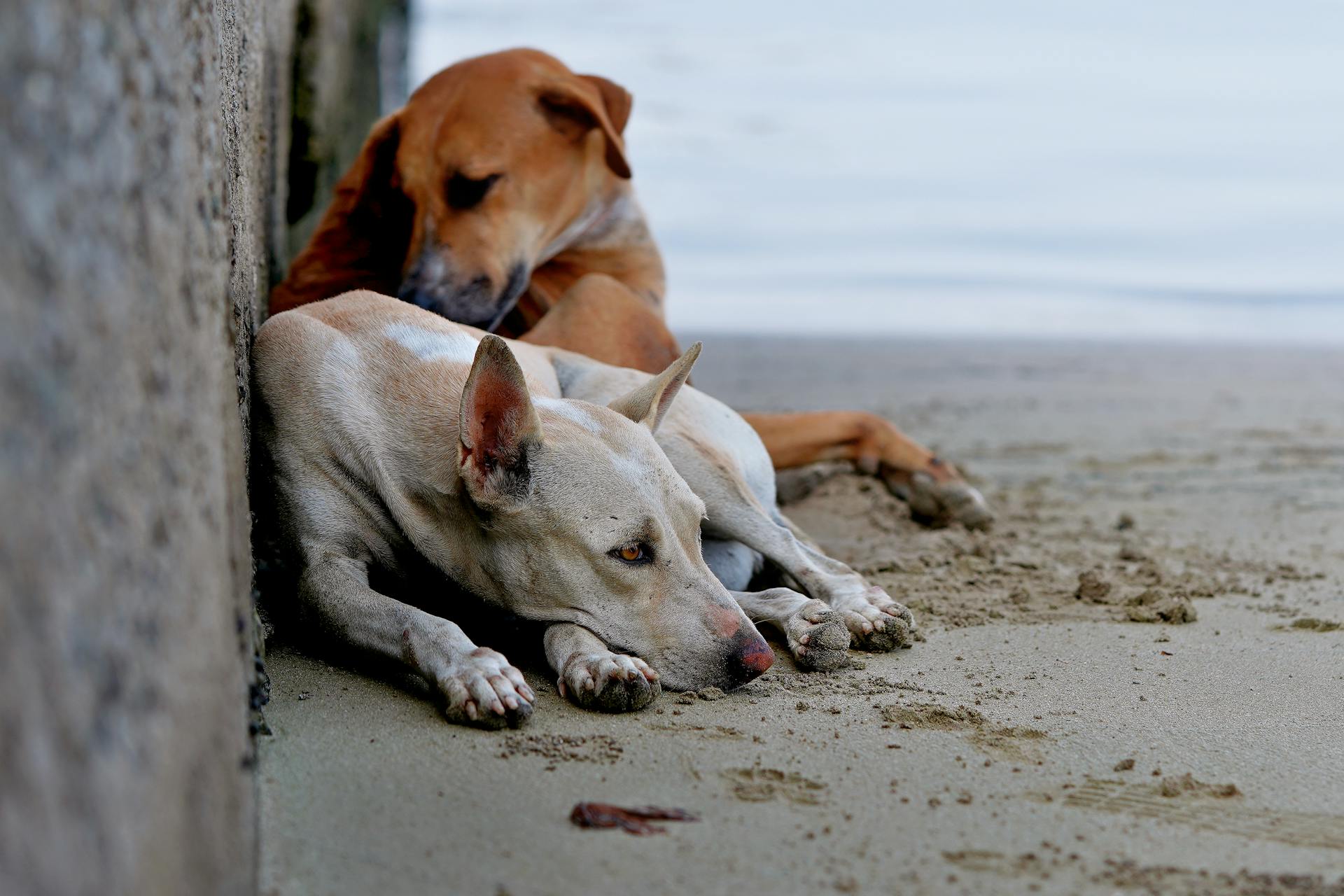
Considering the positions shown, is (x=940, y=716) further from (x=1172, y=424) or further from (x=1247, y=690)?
(x=1172, y=424)

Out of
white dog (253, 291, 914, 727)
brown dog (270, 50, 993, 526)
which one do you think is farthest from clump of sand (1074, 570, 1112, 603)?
brown dog (270, 50, 993, 526)

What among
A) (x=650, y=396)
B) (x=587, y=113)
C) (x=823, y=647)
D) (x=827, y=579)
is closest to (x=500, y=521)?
(x=650, y=396)

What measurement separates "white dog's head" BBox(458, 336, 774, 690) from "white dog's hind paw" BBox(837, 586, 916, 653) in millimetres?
459

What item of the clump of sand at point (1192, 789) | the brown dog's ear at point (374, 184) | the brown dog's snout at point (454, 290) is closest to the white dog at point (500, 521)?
the clump of sand at point (1192, 789)

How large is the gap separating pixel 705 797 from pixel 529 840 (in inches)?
13.1

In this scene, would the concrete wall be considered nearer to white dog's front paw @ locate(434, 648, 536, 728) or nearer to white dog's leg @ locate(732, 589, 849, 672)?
white dog's front paw @ locate(434, 648, 536, 728)

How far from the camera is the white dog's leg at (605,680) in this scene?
2.60 meters

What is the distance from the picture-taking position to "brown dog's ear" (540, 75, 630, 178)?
5.04m

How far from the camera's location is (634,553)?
2.85 meters

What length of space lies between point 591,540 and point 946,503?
2.44 metres

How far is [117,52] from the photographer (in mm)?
1397

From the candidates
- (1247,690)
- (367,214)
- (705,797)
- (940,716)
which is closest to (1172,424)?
(367,214)

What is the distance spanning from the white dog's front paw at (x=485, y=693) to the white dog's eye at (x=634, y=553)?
1.26 feet

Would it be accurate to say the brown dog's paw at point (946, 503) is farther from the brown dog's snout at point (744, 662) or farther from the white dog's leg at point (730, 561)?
the brown dog's snout at point (744, 662)
